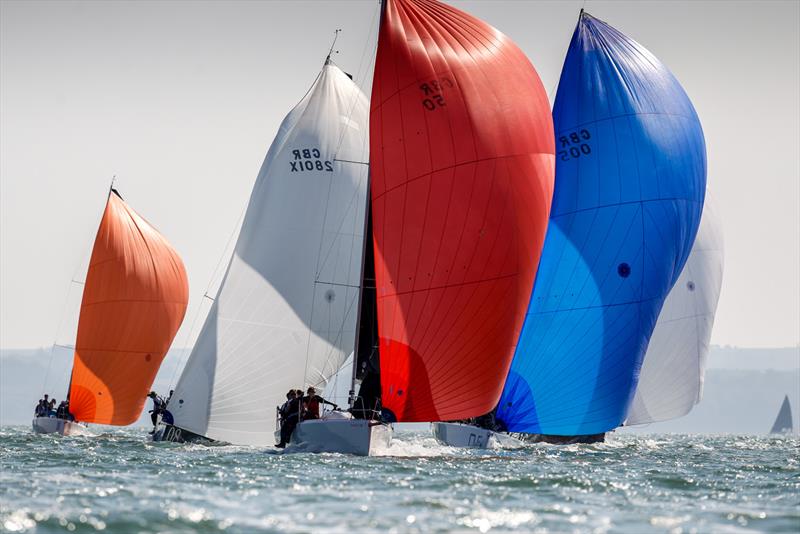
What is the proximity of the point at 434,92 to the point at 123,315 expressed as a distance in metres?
19.7

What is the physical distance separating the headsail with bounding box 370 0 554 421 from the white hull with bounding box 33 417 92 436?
72.3 ft

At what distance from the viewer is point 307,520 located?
13.1 m

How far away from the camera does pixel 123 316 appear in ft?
126

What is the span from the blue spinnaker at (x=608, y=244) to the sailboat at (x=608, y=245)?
24 mm

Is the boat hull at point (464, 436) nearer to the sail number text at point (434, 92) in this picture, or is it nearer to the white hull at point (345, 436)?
the white hull at point (345, 436)

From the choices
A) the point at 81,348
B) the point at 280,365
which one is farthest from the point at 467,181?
the point at 81,348

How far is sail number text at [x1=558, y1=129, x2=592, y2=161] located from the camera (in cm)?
2939


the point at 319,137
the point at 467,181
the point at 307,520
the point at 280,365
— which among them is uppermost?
the point at 319,137

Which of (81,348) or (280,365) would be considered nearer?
(280,365)

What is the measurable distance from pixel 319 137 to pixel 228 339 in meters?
5.43

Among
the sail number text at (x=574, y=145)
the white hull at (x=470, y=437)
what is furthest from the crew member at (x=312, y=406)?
the sail number text at (x=574, y=145)

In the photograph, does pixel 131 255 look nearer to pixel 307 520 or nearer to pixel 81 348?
pixel 81 348

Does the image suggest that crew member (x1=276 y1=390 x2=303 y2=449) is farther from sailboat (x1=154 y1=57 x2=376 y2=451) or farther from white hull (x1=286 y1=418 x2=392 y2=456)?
sailboat (x1=154 y1=57 x2=376 y2=451)

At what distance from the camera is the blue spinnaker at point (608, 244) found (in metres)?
28.7
